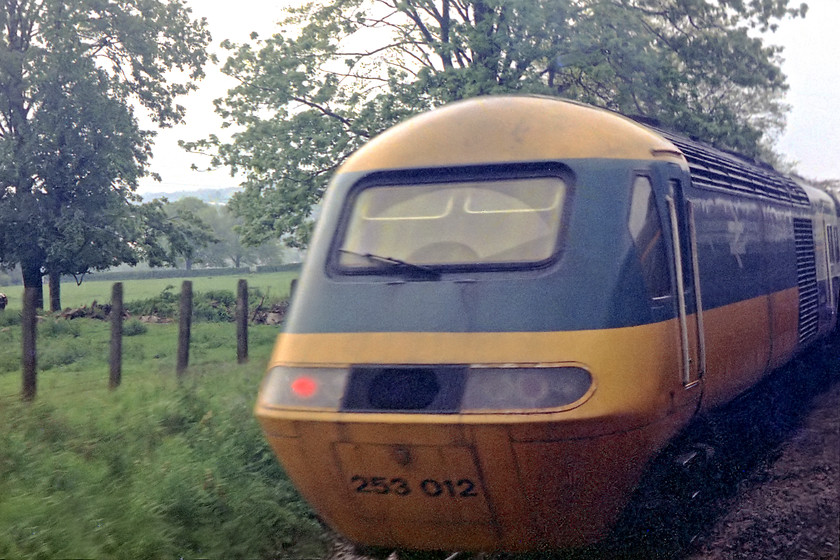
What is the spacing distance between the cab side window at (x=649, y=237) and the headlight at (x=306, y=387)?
5.66 ft

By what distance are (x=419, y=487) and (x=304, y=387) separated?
30.2 inches

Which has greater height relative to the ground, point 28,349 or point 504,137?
point 504,137

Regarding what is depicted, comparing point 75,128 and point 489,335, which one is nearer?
point 489,335

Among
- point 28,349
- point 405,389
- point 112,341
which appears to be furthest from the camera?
point 112,341

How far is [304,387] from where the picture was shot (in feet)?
15.7

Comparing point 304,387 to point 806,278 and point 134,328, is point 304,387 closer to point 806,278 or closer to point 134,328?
point 806,278

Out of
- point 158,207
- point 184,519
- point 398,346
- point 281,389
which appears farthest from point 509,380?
point 158,207

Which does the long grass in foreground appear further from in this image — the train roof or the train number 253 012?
the train roof

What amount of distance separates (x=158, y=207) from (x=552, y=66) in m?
17.4

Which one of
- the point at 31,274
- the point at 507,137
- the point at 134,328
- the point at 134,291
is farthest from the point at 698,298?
the point at 134,291

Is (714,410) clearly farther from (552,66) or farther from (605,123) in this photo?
(552,66)

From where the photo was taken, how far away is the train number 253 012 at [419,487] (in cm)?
457

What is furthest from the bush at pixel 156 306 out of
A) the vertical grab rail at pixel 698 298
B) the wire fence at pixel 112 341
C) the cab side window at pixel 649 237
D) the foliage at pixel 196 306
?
the cab side window at pixel 649 237

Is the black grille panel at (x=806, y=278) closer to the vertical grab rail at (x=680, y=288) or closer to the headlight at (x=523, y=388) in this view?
the vertical grab rail at (x=680, y=288)
